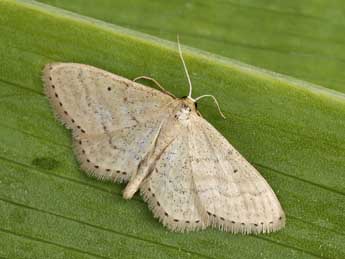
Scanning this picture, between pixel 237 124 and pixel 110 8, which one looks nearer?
pixel 237 124

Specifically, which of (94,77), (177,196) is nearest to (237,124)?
(177,196)

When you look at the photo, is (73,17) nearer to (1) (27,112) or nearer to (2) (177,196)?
(1) (27,112)

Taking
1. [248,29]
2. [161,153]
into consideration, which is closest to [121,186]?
[161,153]

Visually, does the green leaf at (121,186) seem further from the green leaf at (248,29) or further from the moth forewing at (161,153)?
the green leaf at (248,29)

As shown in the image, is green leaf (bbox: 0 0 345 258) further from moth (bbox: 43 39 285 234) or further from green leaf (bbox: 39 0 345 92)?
green leaf (bbox: 39 0 345 92)

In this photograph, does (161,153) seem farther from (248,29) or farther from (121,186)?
(248,29)

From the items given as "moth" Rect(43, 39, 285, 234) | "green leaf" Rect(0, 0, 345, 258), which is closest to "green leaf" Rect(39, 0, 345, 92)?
"green leaf" Rect(0, 0, 345, 258)
